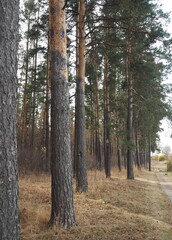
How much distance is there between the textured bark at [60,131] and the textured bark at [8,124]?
1.76 meters

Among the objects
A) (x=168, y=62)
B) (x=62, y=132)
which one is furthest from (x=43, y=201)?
(x=168, y=62)

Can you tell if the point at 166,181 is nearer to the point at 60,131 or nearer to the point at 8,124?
the point at 60,131

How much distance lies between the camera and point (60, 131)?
14.3 feet

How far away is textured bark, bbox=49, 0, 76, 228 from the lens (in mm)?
4152

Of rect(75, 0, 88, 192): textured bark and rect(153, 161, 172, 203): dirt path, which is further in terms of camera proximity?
rect(153, 161, 172, 203): dirt path

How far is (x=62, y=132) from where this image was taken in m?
4.36

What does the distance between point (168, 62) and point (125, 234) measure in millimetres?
13755

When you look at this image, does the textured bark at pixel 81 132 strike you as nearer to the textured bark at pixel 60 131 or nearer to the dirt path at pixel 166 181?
the textured bark at pixel 60 131

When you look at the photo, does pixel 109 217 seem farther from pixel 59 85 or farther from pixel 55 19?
pixel 55 19

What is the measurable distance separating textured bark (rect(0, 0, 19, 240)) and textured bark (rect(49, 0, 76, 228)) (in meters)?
1.76

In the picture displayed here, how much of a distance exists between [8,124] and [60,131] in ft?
6.38

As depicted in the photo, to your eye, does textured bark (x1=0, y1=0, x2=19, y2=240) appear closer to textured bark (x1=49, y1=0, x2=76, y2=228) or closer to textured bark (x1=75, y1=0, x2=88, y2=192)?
textured bark (x1=49, y1=0, x2=76, y2=228)

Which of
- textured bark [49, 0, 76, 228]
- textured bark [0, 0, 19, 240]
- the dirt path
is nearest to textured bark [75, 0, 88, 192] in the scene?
textured bark [49, 0, 76, 228]

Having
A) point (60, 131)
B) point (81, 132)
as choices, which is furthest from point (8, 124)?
point (81, 132)
